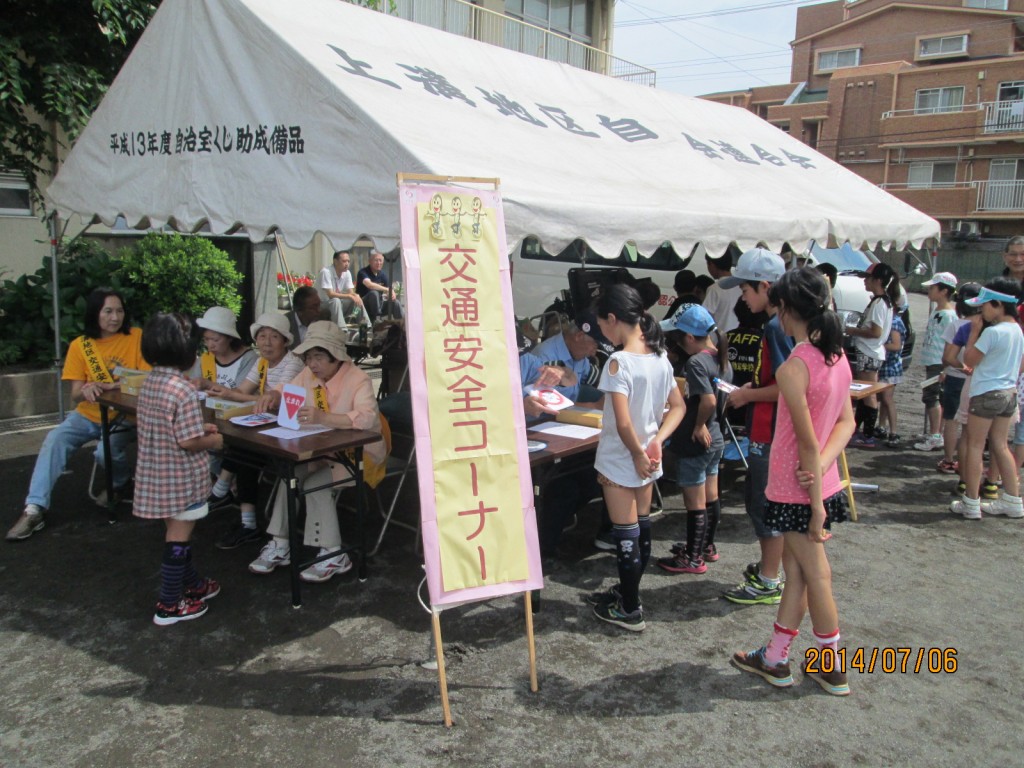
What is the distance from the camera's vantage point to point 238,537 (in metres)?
4.57

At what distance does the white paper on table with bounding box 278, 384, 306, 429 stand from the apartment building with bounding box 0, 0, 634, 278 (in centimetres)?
680

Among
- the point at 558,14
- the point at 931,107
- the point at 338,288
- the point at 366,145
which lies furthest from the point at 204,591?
the point at 931,107

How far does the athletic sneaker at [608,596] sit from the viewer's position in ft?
12.4

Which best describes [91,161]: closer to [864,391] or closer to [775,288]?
[775,288]

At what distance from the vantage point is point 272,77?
13.9ft

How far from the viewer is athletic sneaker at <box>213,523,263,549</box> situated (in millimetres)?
4543

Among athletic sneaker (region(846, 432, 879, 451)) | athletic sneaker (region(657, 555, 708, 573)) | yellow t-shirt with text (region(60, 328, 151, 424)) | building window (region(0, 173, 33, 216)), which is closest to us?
athletic sneaker (region(657, 555, 708, 573))

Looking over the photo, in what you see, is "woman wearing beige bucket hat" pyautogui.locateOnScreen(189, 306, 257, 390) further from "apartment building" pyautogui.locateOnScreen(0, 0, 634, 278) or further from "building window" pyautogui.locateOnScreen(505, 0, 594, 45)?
"building window" pyautogui.locateOnScreen(505, 0, 594, 45)

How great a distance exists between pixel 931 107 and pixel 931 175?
9.49ft

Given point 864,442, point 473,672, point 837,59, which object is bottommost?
point 473,672

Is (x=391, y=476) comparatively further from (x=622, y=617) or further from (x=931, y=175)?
(x=931, y=175)

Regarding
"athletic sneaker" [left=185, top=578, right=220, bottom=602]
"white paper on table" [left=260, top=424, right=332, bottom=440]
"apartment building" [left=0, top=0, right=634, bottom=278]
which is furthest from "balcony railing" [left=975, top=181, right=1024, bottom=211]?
"athletic sneaker" [left=185, top=578, right=220, bottom=602]

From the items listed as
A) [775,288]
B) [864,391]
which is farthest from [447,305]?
[864,391]

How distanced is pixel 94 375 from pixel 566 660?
3478 mm
